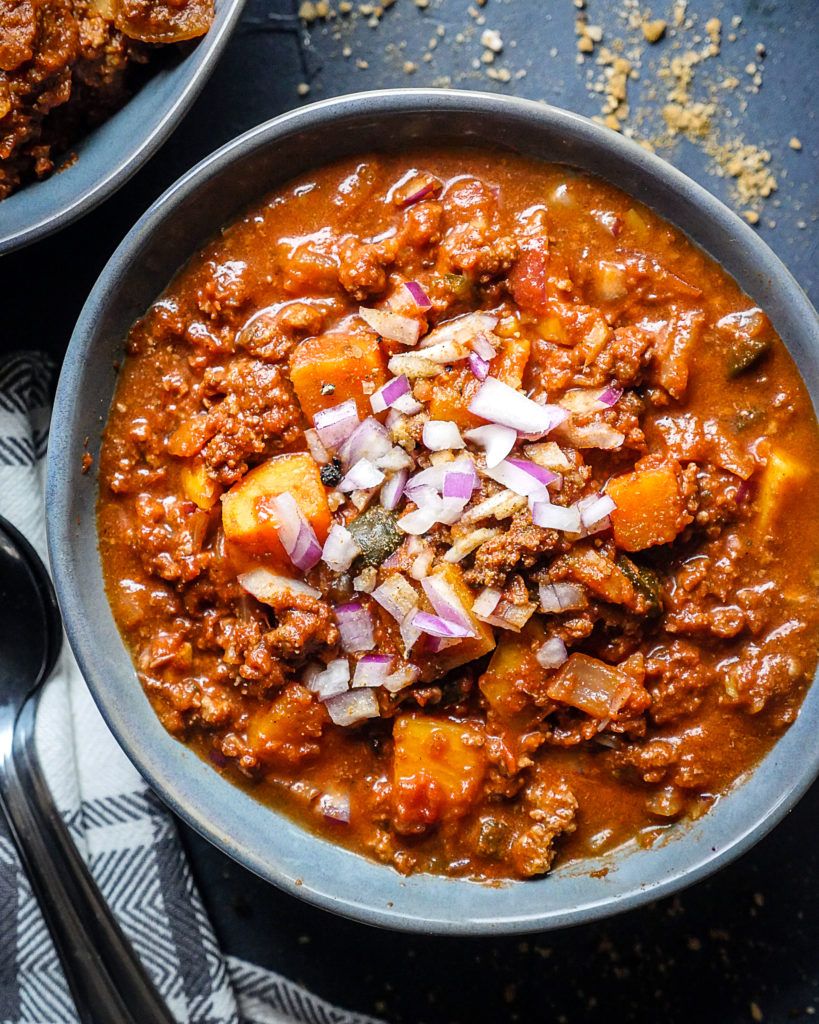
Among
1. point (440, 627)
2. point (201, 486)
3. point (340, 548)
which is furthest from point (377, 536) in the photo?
point (201, 486)

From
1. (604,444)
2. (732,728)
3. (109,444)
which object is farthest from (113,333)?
(732,728)

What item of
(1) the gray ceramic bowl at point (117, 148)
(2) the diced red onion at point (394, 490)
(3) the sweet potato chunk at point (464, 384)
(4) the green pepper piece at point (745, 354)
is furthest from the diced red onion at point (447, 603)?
(1) the gray ceramic bowl at point (117, 148)

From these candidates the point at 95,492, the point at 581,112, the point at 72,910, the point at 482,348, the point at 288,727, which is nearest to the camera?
the point at 482,348

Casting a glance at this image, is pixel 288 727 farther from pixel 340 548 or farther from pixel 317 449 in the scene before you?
pixel 317 449

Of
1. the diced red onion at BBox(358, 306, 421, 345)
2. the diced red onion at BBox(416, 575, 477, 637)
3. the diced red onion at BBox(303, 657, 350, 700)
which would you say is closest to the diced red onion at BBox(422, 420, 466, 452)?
the diced red onion at BBox(358, 306, 421, 345)

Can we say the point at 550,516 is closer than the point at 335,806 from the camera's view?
Yes

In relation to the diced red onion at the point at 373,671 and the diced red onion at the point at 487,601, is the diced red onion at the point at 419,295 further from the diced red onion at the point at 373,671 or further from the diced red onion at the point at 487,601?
the diced red onion at the point at 373,671

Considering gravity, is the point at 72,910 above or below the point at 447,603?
below

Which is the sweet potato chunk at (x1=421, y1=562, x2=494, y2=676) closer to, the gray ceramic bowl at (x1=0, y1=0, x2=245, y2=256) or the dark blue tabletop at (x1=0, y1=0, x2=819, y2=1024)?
the dark blue tabletop at (x1=0, y1=0, x2=819, y2=1024)
